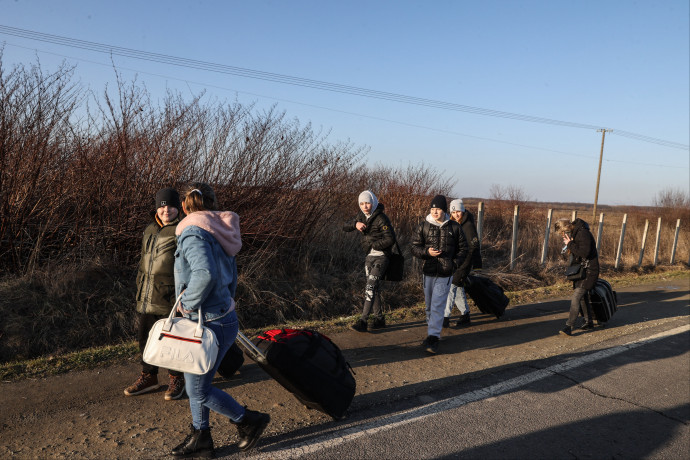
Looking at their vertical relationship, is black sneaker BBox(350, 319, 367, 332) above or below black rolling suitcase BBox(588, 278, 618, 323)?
below

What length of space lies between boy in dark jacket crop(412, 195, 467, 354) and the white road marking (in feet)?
3.78

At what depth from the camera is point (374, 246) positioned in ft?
21.1

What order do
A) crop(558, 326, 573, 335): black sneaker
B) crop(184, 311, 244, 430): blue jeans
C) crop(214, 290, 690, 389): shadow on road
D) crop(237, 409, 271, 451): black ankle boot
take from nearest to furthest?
crop(184, 311, 244, 430): blue jeans
crop(237, 409, 271, 451): black ankle boot
crop(214, 290, 690, 389): shadow on road
crop(558, 326, 573, 335): black sneaker

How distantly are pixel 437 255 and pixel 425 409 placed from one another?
2.18 m

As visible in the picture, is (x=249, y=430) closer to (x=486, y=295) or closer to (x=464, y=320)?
(x=464, y=320)

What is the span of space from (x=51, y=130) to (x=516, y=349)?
706 cm

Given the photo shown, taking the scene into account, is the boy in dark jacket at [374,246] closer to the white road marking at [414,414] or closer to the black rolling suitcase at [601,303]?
the white road marking at [414,414]

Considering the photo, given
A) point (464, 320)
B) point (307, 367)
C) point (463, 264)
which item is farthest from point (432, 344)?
point (307, 367)

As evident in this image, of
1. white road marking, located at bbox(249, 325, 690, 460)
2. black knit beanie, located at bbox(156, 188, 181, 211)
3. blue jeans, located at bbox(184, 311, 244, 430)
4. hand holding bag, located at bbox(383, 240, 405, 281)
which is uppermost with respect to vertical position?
black knit beanie, located at bbox(156, 188, 181, 211)

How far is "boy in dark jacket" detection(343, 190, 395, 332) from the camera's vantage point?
6.39m

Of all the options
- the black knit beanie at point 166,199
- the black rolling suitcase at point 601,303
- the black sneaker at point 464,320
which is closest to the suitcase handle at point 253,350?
the black knit beanie at point 166,199

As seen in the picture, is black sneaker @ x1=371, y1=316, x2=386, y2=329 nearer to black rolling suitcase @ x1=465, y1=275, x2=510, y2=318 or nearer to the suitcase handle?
black rolling suitcase @ x1=465, y1=275, x2=510, y2=318

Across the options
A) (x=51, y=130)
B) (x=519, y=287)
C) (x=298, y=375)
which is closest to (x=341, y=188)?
(x=519, y=287)

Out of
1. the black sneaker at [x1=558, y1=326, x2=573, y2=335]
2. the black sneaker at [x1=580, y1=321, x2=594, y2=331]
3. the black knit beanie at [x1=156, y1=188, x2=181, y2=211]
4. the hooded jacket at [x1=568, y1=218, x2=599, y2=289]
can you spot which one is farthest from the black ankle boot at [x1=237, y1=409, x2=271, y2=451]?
the black sneaker at [x1=580, y1=321, x2=594, y2=331]
